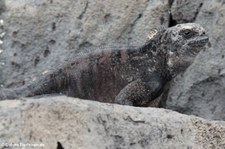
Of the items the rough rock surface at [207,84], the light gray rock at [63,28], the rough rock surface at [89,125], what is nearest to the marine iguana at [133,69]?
the rough rock surface at [207,84]

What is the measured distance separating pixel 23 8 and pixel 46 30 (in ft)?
0.97

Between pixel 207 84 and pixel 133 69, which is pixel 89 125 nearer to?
pixel 133 69

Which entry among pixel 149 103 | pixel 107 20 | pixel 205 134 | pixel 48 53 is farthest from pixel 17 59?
pixel 205 134

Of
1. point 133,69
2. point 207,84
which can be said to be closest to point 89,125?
point 133,69

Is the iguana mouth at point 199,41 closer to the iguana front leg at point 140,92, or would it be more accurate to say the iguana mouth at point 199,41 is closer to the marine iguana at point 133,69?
the marine iguana at point 133,69

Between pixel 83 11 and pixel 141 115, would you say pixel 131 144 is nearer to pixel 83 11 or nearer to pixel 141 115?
pixel 141 115

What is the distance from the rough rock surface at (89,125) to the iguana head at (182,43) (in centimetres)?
124

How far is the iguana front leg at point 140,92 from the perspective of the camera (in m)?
6.28

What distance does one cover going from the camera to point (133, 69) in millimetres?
6480

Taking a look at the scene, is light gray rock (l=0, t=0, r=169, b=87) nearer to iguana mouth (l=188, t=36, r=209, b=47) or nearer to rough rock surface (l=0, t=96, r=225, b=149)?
iguana mouth (l=188, t=36, r=209, b=47)

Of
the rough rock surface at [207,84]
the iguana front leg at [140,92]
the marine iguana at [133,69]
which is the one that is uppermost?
the marine iguana at [133,69]

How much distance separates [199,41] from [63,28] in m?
1.57

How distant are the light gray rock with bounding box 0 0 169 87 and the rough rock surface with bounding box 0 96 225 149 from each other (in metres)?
2.31

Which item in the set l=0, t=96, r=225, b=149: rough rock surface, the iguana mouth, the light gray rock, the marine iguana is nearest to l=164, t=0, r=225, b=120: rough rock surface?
the light gray rock
